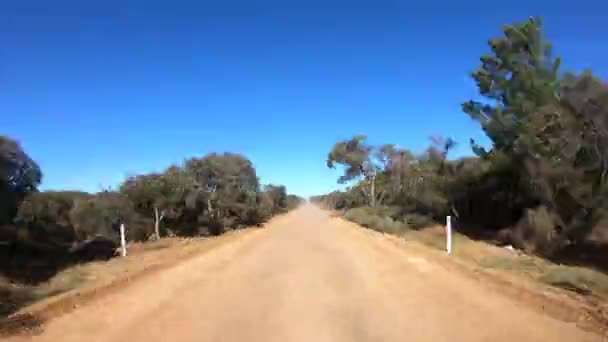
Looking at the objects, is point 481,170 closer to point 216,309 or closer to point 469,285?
point 469,285

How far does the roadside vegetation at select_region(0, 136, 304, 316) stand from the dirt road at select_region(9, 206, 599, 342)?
11.4m

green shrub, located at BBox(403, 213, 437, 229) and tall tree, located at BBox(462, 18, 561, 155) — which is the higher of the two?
tall tree, located at BBox(462, 18, 561, 155)

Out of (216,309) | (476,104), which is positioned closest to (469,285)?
(216,309)

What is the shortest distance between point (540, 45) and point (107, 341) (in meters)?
25.2

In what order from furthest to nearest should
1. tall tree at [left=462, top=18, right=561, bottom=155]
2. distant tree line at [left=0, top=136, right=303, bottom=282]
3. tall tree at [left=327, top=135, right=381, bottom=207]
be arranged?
1. tall tree at [left=327, top=135, right=381, bottom=207]
2. distant tree line at [left=0, top=136, right=303, bottom=282]
3. tall tree at [left=462, top=18, right=561, bottom=155]

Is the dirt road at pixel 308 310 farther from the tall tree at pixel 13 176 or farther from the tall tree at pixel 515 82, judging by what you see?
the tall tree at pixel 13 176

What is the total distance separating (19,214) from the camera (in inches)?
1220

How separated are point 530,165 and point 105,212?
26576 mm

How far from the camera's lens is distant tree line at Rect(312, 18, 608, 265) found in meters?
20.3

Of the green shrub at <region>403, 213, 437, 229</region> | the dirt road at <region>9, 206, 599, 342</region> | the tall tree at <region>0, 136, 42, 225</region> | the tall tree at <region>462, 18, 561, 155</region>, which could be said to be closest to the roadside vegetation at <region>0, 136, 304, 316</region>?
the tall tree at <region>0, 136, 42, 225</region>

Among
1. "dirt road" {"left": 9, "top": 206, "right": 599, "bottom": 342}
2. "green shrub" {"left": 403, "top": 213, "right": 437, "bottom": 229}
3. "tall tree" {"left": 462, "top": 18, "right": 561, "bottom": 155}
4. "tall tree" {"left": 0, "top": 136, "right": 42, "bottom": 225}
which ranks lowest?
"dirt road" {"left": 9, "top": 206, "right": 599, "bottom": 342}

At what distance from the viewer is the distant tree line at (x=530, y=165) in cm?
2033

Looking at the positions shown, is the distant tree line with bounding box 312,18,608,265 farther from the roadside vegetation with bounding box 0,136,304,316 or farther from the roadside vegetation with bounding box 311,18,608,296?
the roadside vegetation with bounding box 0,136,304,316

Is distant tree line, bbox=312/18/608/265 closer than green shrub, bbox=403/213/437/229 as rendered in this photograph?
Yes
